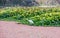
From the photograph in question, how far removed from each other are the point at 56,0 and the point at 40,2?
5.26 ft

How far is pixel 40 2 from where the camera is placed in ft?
72.2

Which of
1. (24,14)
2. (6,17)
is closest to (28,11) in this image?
(24,14)

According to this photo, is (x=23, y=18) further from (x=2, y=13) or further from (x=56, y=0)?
(x=56, y=0)

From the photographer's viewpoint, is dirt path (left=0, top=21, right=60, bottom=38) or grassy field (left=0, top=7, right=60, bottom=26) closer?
dirt path (left=0, top=21, right=60, bottom=38)

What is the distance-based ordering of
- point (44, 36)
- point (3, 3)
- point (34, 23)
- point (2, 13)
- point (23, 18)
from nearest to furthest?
point (44, 36) < point (34, 23) < point (23, 18) < point (2, 13) < point (3, 3)

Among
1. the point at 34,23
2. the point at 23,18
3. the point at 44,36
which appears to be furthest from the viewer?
the point at 23,18

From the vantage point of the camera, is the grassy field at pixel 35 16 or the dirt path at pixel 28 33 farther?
the grassy field at pixel 35 16

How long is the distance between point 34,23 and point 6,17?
340 cm

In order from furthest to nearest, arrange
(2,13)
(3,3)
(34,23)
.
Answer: (3,3) < (2,13) < (34,23)

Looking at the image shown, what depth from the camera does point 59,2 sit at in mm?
21922

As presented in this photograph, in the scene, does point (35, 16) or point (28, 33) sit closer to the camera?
point (28, 33)

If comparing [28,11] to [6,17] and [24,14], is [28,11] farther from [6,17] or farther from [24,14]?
[6,17]

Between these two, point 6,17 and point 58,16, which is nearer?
point 58,16

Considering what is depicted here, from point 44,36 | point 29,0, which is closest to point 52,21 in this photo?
point 44,36
